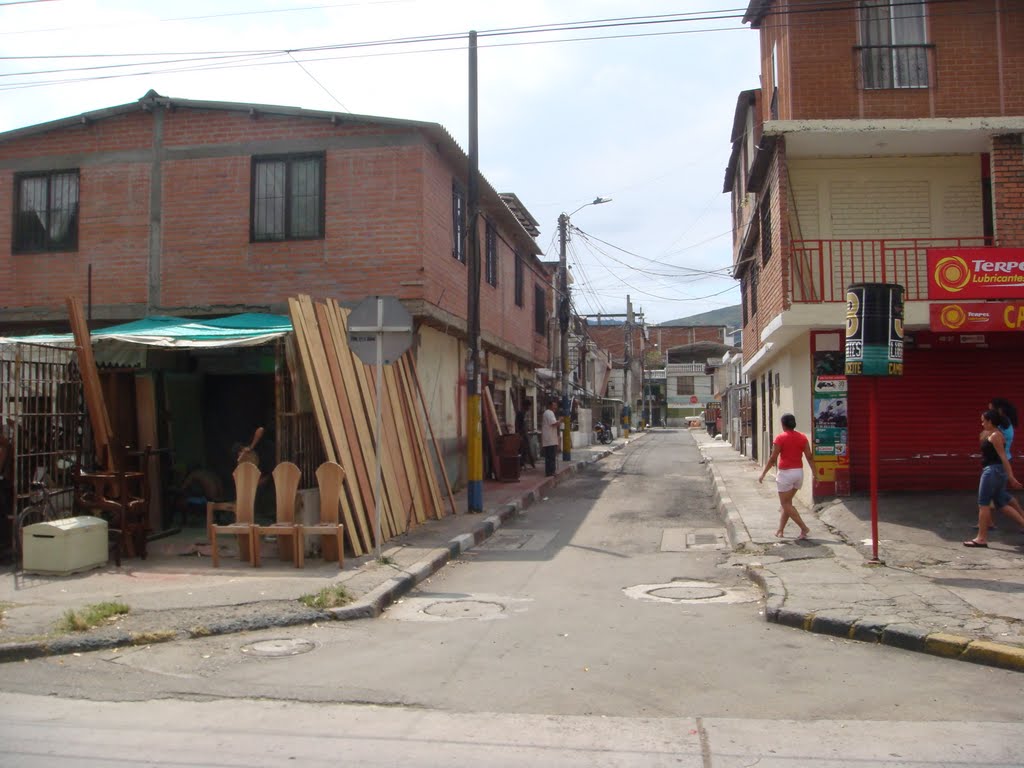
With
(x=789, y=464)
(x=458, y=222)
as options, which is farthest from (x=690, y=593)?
(x=458, y=222)

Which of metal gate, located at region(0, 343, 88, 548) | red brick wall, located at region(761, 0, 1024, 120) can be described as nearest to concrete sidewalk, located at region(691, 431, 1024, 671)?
red brick wall, located at region(761, 0, 1024, 120)

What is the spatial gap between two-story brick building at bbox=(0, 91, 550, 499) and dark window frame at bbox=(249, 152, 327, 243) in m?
0.02

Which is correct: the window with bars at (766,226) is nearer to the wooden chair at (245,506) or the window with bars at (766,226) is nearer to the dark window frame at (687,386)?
the wooden chair at (245,506)

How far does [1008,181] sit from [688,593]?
342 inches

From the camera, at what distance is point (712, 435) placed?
51.4 metres

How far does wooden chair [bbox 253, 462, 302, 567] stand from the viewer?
966cm

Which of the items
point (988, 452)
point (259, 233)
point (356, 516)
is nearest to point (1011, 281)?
point (988, 452)

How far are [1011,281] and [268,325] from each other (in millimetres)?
10348

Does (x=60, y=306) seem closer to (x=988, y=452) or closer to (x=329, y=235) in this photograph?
(x=329, y=235)

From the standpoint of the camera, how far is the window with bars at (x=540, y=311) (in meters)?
27.4

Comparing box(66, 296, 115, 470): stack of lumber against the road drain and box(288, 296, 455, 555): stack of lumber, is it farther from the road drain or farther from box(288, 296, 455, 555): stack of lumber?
the road drain

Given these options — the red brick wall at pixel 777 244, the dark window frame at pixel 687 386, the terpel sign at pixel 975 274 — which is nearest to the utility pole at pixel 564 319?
the red brick wall at pixel 777 244

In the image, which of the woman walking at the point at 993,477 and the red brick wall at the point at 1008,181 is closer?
the woman walking at the point at 993,477

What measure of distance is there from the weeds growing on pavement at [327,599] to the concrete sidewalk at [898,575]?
12.3ft
